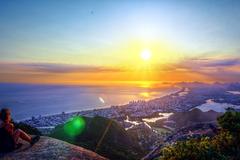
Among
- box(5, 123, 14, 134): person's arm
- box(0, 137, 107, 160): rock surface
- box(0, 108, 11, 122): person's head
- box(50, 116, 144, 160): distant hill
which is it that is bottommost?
box(50, 116, 144, 160): distant hill

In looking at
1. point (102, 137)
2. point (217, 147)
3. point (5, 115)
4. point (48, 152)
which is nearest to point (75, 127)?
point (102, 137)

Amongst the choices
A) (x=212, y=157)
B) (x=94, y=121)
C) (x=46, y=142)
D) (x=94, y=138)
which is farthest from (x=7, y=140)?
(x=94, y=121)

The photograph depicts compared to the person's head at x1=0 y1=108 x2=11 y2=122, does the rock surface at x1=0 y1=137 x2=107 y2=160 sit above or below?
below

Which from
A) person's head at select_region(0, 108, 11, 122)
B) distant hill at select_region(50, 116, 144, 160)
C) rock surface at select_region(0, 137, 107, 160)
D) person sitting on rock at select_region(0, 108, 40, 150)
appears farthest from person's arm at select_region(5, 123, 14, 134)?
distant hill at select_region(50, 116, 144, 160)

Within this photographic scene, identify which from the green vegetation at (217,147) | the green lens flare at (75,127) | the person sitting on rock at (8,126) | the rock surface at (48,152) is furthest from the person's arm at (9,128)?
the green lens flare at (75,127)

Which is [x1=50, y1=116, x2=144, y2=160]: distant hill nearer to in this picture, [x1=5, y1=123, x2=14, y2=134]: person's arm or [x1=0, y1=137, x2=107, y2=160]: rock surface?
[x1=0, y1=137, x2=107, y2=160]: rock surface
